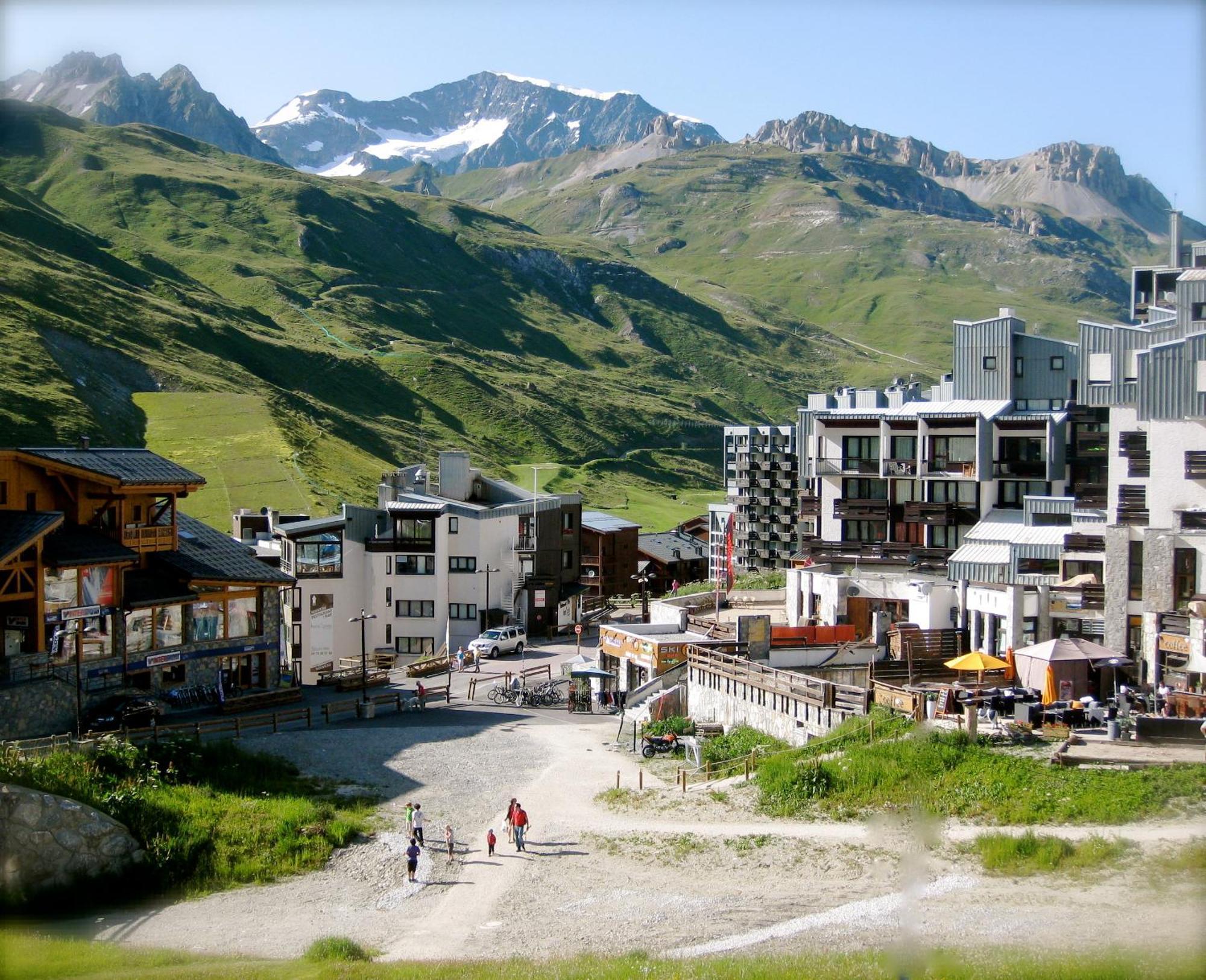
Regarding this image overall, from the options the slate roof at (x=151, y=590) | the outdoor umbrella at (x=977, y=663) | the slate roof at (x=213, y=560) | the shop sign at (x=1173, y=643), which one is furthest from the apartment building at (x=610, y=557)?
the shop sign at (x=1173, y=643)

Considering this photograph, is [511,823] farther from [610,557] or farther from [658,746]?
[610,557]

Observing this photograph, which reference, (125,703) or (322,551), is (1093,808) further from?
Result: (322,551)

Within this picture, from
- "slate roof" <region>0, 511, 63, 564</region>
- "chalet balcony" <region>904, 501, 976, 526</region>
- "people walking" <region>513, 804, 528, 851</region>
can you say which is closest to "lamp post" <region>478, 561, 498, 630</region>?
"chalet balcony" <region>904, 501, 976, 526</region>

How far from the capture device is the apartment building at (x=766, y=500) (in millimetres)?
Result: 114875

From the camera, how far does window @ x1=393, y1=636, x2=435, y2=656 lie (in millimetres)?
77375

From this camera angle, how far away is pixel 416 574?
253 feet

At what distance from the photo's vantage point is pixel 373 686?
58156 millimetres

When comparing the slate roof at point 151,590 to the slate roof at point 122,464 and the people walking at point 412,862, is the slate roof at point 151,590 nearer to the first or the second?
the slate roof at point 122,464

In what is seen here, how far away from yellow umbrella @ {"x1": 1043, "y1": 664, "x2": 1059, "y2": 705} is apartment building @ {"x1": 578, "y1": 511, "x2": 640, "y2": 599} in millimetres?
58727

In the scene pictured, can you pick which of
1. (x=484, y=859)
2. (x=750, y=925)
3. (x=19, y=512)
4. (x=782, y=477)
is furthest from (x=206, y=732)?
(x=782, y=477)

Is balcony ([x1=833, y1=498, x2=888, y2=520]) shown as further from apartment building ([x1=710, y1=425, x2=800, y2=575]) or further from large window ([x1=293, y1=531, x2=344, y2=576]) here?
apartment building ([x1=710, y1=425, x2=800, y2=575])

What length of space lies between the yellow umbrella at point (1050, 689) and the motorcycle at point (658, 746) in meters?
13.5

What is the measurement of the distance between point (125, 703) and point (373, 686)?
13632mm

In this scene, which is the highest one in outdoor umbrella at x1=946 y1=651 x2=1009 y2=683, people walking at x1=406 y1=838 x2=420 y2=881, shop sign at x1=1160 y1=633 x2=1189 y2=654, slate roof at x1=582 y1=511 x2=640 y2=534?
slate roof at x1=582 y1=511 x2=640 y2=534
